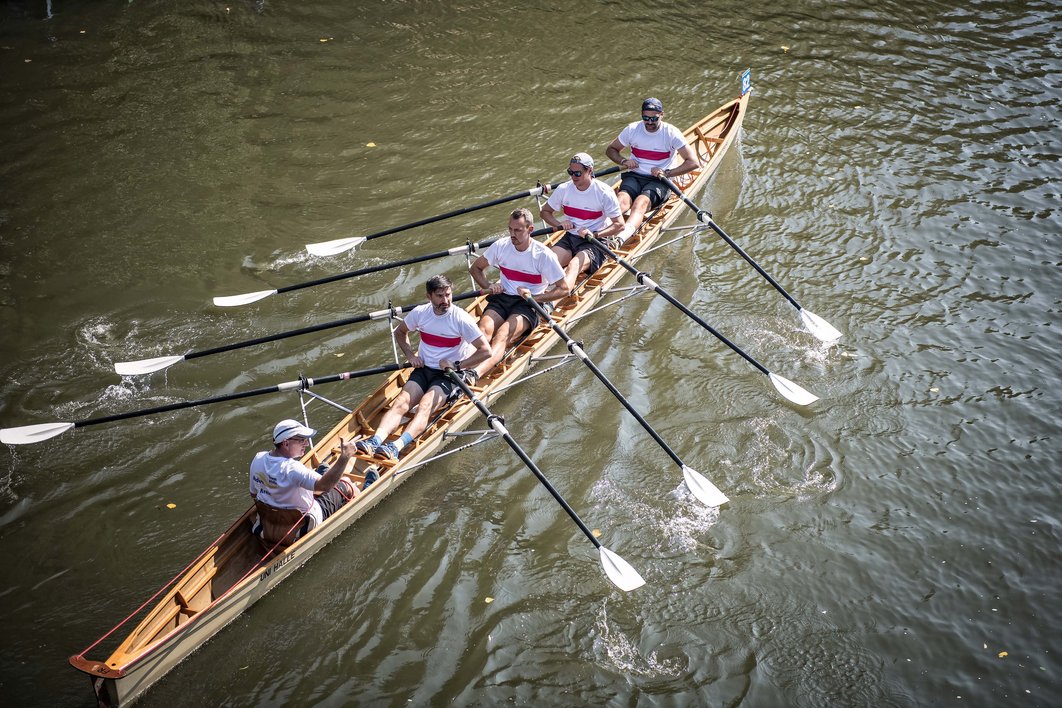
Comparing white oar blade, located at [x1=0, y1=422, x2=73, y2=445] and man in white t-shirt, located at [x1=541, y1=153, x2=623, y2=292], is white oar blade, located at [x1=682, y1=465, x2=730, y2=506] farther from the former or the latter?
white oar blade, located at [x1=0, y1=422, x2=73, y2=445]

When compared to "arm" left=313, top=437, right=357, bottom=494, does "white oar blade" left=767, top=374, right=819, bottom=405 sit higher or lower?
lower

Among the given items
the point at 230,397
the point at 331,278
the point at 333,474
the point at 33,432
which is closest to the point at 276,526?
the point at 333,474

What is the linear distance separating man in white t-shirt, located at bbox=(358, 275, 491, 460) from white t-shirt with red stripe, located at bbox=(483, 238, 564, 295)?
1.27 metres

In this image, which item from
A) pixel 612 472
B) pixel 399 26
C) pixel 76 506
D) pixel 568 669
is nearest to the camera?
pixel 568 669

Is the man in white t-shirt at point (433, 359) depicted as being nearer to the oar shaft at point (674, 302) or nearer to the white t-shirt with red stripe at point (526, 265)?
the white t-shirt with red stripe at point (526, 265)

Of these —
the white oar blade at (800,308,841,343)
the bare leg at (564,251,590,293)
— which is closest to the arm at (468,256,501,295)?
the bare leg at (564,251,590,293)

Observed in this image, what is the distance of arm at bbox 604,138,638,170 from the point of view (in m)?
13.2

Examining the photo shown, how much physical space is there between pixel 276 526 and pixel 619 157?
7974mm

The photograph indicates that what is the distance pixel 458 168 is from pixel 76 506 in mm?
8418

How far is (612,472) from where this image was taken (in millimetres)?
9945

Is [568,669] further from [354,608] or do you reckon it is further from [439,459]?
[439,459]

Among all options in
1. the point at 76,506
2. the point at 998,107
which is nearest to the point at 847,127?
the point at 998,107

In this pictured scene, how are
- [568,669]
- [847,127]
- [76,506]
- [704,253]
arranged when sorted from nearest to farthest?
1. [568,669]
2. [76,506]
3. [704,253]
4. [847,127]

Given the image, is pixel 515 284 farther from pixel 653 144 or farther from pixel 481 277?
pixel 653 144
